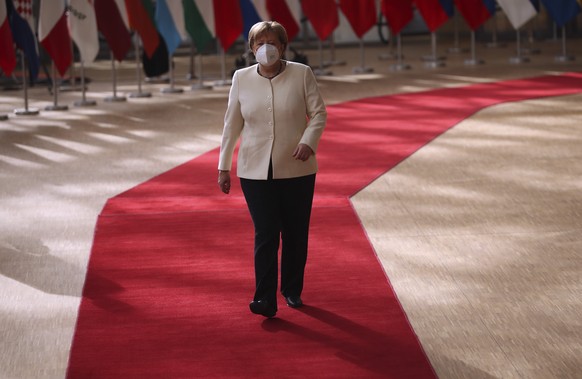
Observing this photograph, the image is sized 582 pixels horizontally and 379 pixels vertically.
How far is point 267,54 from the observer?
4.30 metres

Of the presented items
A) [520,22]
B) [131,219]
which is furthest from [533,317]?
[520,22]

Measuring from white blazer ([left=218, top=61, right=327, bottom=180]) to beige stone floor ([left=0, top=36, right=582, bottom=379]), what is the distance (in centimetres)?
87

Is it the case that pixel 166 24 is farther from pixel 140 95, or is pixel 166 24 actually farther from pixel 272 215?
pixel 272 215

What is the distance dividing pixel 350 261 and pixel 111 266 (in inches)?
47.8

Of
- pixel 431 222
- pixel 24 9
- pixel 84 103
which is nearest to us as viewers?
pixel 431 222

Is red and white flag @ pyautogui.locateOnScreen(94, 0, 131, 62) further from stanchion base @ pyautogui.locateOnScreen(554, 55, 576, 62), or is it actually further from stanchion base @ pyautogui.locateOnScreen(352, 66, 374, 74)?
stanchion base @ pyautogui.locateOnScreen(554, 55, 576, 62)

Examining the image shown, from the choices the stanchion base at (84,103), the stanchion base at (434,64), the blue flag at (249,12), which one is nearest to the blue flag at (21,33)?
→ the stanchion base at (84,103)

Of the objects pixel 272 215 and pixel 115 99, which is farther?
pixel 115 99

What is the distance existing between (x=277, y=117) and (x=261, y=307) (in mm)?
784

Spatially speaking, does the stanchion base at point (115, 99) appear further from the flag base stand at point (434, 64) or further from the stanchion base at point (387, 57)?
the stanchion base at point (387, 57)

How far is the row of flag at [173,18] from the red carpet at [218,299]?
4788mm

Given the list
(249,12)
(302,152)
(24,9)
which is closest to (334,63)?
(249,12)

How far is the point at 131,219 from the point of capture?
6.62m

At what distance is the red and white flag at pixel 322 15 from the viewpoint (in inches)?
597
